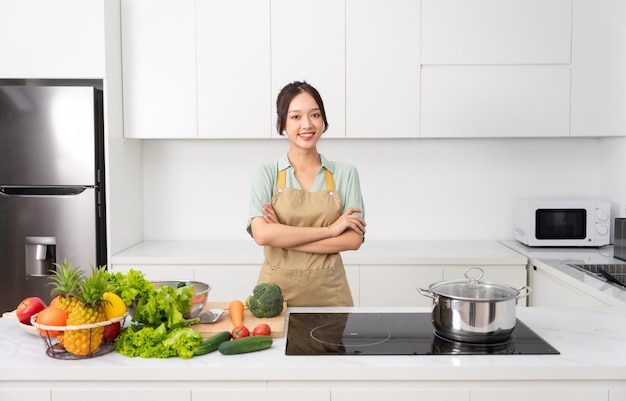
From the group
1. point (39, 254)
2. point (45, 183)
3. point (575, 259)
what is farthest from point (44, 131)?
point (575, 259)

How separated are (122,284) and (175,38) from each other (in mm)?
2166

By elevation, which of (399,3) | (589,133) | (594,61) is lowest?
(589,133)

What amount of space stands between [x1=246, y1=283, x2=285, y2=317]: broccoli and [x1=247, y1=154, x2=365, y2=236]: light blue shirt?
1.80 feet

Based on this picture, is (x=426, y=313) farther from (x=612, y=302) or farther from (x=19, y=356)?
(x=19, y=356)

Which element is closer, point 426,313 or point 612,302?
point 426,313

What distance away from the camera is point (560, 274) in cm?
300

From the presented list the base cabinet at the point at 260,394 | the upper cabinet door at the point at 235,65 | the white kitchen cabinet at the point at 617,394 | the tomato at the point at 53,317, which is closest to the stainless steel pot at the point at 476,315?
the white kitchen cabinet at the point at 617,394

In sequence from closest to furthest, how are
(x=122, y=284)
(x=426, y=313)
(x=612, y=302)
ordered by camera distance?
(x=122, y=284) < (x=426, y=313) < (x=612, y=302)

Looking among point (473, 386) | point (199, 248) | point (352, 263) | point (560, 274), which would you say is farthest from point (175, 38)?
point (473, 386)

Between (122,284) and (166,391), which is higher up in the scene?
(122,284)

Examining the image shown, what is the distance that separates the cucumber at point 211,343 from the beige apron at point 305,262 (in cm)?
67

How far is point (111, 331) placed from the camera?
171cm

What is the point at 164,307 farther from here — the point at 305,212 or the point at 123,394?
the point at 305,212

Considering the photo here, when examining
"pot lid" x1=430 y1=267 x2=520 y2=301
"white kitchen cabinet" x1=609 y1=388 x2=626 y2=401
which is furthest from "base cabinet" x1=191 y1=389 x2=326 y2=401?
"white kitchen cabinet" x1=609 y1=388 x2=626 y2=401
